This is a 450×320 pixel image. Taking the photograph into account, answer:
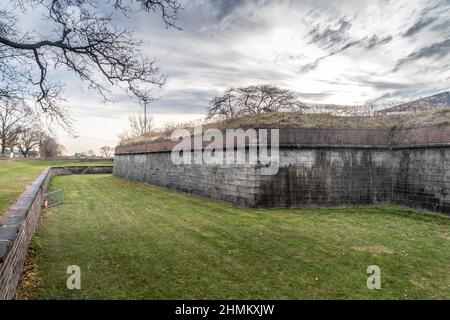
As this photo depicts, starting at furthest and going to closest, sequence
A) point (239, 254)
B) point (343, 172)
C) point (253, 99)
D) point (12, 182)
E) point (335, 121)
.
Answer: point (253, 99) < point (12, 182) < point (335, 121) < point (343, 172) < point (239, 254)

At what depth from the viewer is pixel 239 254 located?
629cm

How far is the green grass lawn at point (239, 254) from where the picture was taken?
4.66m

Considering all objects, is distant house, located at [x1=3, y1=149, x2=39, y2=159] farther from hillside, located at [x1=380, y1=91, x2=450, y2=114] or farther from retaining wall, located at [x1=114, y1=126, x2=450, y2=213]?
hillside, located at [x1=380, y1=91, x2=450, y2=114]

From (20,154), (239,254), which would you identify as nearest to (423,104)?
(239,254)

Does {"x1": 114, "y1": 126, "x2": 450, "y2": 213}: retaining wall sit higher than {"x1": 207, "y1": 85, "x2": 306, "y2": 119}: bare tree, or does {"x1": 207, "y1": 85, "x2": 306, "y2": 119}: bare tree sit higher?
{"x1": 207, "y1": 85, "x2": 306, "y2": 119}: bare tree

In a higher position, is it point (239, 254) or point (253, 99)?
point (253, 99)

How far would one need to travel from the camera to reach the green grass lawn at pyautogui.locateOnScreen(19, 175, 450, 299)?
4.66m

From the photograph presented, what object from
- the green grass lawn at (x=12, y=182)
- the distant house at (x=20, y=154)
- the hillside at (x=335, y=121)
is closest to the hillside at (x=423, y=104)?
the hillside at (x=335, y=121)

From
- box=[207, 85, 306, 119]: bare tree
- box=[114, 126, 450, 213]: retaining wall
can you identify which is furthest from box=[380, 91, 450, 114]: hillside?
box=[207, 85, 306, 119]: bare tree

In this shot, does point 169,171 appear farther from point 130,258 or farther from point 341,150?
point 130,258

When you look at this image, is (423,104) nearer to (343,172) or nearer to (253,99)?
(343,172)

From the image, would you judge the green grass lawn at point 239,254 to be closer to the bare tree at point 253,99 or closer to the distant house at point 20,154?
the bare tree at point 253,99

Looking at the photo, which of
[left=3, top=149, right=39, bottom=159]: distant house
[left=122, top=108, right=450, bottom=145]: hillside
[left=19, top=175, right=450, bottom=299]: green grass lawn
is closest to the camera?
[left=19, top=175, right=450, bottom=299]: green grass lawn

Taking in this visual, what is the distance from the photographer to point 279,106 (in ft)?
85.0
